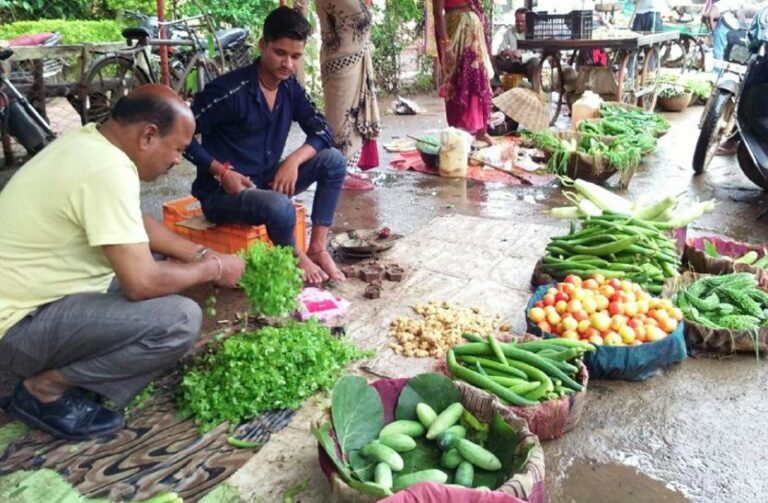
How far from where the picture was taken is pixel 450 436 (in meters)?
2.25

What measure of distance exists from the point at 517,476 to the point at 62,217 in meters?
1.80

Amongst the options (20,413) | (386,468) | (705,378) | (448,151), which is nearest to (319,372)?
(386,468)

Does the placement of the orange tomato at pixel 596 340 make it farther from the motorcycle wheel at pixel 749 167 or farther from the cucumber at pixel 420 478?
the motorcycle wheel at pixel 749 167

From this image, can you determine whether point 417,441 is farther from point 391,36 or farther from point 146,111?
point 391,36

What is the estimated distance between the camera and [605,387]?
10.0ft

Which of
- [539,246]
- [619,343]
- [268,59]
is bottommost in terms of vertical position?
[539,246]

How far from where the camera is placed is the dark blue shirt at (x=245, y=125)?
12.5 feet

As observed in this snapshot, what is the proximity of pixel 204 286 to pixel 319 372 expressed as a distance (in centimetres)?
155

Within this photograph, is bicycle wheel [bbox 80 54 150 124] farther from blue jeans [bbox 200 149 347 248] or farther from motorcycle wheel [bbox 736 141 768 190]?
motorcycle wheel [bbox 736 141 768 190]

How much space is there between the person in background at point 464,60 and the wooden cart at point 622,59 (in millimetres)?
1635

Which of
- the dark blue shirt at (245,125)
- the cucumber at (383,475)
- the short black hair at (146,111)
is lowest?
the cucumber at (383,475)

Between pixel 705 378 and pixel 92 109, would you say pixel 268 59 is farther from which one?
pixel 92 109

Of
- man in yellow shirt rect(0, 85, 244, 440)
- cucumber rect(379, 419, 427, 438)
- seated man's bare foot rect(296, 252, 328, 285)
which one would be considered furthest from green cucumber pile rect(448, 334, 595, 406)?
seated man's bare foot rect(296, 252, 328, 285)

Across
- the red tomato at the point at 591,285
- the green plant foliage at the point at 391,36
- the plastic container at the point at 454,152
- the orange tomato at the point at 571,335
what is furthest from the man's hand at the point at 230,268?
the green plant foliage at the point at 391,36
